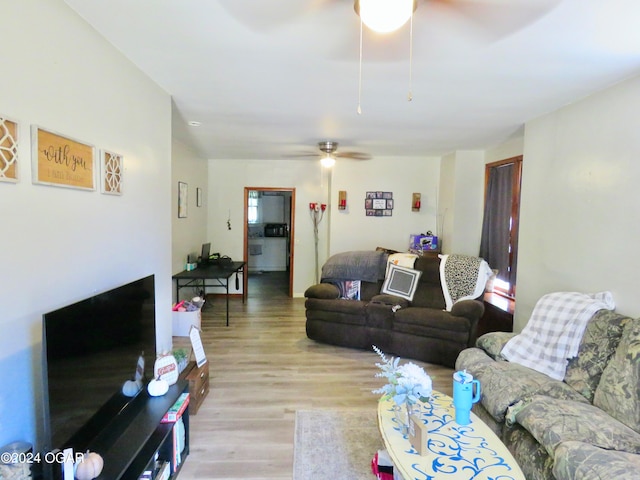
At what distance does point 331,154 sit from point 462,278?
2350mm

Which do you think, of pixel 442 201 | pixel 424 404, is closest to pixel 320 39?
pixel 424 404

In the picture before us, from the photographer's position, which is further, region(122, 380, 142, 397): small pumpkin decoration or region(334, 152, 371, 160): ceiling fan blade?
region(334, 152, 371, 160): ceiling fan blade

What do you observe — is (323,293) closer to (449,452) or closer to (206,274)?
(206,274)

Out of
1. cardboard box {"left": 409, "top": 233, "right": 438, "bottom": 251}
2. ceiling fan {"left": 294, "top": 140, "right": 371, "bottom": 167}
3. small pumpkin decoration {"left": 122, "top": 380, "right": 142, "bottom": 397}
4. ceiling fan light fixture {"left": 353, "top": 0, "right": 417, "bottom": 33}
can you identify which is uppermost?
ceiling fan {"left": 294, "top": 140, "right": 371, "bottom": 167}

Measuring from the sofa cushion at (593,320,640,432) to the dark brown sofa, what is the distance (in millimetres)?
1590

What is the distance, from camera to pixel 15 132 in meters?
1.39

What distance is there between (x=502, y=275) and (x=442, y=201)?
167 centimetres

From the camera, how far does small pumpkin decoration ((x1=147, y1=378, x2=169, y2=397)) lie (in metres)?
2.17

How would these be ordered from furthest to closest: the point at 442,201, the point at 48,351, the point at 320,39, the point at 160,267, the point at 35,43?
the point at 442,201 → the point at 160,267 → the point at 320,39 → the point at 35,43 → the point at 48,351

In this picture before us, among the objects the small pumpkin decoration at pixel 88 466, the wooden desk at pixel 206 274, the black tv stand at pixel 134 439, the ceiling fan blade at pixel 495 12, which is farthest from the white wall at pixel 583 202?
the wooden desk at pixel 206 274

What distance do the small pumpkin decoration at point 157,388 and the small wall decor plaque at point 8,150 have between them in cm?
135

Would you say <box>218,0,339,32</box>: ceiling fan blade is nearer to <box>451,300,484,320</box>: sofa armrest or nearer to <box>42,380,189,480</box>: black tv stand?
<box>42,380,189,480</box>: black tv stand

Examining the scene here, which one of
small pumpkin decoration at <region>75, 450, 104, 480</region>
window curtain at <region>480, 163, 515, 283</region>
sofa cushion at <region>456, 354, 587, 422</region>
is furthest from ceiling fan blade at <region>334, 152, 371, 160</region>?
small pumpkin decoration at <region>75, 450, 104, 480</region>

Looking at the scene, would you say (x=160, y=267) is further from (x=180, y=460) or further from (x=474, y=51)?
(x=474, y=51)
